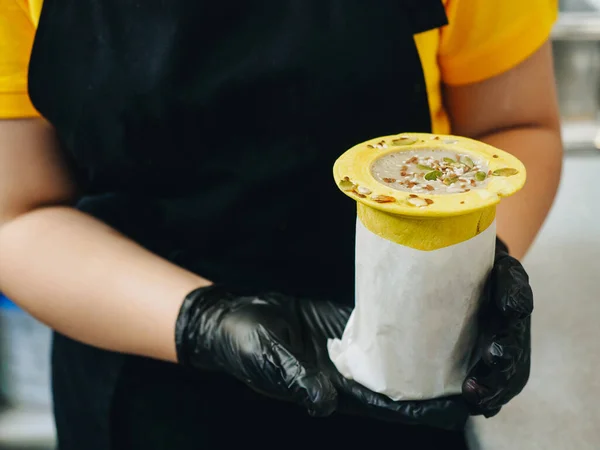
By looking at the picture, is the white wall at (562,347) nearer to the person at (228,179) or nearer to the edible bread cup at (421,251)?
the person at (228,179)

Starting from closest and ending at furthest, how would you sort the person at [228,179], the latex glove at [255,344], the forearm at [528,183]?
the latex glove at [255,344] < the person at [228,179] < the forearm at [528,183]

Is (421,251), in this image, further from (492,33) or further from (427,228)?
(492,33)

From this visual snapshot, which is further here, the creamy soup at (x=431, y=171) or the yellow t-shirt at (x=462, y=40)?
the yellow t-shirt at (x=462, y=40)

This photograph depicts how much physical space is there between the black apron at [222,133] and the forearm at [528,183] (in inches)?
6.4

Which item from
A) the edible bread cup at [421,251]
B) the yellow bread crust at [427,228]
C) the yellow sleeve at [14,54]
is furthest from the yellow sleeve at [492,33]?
the yellow sleeve at [14,54]

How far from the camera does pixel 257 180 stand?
0.97 meters

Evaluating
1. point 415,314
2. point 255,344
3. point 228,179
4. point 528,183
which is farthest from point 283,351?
point 528,183

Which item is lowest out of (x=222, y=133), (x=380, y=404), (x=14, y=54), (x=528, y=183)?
(x=380, y=404)

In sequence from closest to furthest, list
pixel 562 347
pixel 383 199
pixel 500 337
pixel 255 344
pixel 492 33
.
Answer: pixel 383 199 < pixel 500 337 < pixel 255 344 < pixel 492 33 < pixel 562 347

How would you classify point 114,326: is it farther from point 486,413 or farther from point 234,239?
point 486,413

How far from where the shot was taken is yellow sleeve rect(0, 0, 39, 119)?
948 millimetres

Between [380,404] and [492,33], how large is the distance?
563 mm

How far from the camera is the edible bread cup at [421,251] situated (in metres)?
0.64

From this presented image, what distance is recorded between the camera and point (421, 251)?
66cm
